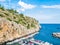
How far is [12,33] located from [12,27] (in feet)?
1.99

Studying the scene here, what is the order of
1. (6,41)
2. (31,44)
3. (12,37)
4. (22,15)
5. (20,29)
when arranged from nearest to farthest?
(31,44)
(6,41)
(12,37)
(20,29)
(22,15)

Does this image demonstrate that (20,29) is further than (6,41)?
Yes

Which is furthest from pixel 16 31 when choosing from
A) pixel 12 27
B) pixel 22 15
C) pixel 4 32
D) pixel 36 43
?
pixel 22 15

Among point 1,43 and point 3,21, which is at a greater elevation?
point 3,21

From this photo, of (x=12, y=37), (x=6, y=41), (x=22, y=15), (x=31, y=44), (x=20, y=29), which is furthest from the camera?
(x=22, y=15)

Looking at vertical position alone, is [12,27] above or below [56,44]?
above

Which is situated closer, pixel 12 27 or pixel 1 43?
pixel 1 43

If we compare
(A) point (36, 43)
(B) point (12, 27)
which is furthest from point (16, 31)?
(A) point (36, 43)

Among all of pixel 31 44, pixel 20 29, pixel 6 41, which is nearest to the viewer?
pixel 31 44

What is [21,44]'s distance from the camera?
73.3 feet

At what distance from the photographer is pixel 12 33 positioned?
26797 millimetres

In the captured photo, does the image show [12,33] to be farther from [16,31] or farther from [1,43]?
[1,43]

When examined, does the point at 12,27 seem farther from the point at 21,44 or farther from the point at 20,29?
the point at 21,44

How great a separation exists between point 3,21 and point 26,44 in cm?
428
